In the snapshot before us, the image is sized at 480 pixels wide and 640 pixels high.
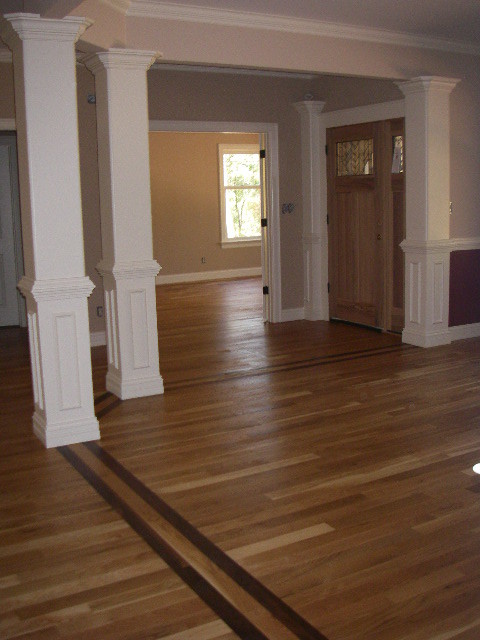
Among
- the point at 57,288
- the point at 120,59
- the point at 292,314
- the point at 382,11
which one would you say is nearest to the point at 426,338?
the point at 292,314

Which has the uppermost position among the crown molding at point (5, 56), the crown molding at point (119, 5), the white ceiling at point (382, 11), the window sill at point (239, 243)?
the white ceiling at point (382, 11)

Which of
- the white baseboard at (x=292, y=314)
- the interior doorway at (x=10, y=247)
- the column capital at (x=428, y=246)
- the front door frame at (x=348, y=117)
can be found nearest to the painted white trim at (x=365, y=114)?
the front door frame at (x=348, y=117)

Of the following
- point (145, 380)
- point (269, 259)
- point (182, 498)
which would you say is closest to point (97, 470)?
point (182, 498)

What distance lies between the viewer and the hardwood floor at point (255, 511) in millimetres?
2549

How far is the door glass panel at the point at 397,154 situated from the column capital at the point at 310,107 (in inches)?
43.9

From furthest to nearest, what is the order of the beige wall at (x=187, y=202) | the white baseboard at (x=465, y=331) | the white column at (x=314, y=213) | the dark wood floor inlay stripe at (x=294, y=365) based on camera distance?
the beige wall at (x=187, y=202)
the white column at (x=314, y=213)
the white baseboard at (x=465, y=331)
the dark wood floor inlay stripe at (x=294, y=365)

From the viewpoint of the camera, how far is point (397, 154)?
6996 millimetres

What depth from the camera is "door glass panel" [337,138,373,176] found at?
7309mm

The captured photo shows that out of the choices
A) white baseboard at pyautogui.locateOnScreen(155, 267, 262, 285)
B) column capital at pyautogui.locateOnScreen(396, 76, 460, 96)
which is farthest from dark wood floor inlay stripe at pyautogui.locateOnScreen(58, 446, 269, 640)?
white baseboard at pyautogui.locateOnScreen(155, 267, 262, 285)

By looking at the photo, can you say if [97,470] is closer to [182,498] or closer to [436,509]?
[182,498]

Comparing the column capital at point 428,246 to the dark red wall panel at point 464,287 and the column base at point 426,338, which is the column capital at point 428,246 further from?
the column base at point 426,338

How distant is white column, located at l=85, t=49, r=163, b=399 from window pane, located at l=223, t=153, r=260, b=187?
24.5ft

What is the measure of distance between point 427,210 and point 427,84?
3.48 feet

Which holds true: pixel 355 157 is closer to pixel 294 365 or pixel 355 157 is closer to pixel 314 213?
pixel 314 213
